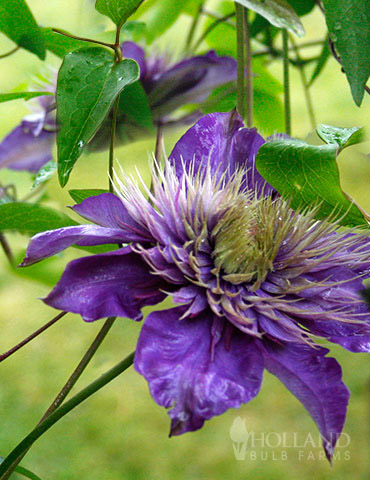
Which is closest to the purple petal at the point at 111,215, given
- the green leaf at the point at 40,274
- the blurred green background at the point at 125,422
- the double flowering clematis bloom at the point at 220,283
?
the double flowering clematis bloom at the point at 220,283

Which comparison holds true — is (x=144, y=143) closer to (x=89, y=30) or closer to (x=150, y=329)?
(x=89, y=30)

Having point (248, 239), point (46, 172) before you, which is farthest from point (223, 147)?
point (46, 172)

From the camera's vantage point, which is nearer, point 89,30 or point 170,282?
point 170,282

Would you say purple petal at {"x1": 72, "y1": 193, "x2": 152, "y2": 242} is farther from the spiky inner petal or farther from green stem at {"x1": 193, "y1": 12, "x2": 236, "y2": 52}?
green stem at {"x1": 193, "y1": 12, "x2": 236, "y2": 52}

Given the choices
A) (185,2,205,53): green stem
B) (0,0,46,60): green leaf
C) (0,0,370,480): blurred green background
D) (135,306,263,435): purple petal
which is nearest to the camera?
(135,306,263,435): purple petal

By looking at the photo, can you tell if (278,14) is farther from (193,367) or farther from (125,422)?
(125,422)

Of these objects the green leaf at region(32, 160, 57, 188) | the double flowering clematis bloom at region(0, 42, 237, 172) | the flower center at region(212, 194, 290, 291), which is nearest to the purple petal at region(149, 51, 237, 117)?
the double flowering clematis bloom at region(0, 42, 237, 172)

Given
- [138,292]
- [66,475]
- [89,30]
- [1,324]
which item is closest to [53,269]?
[138,292]
